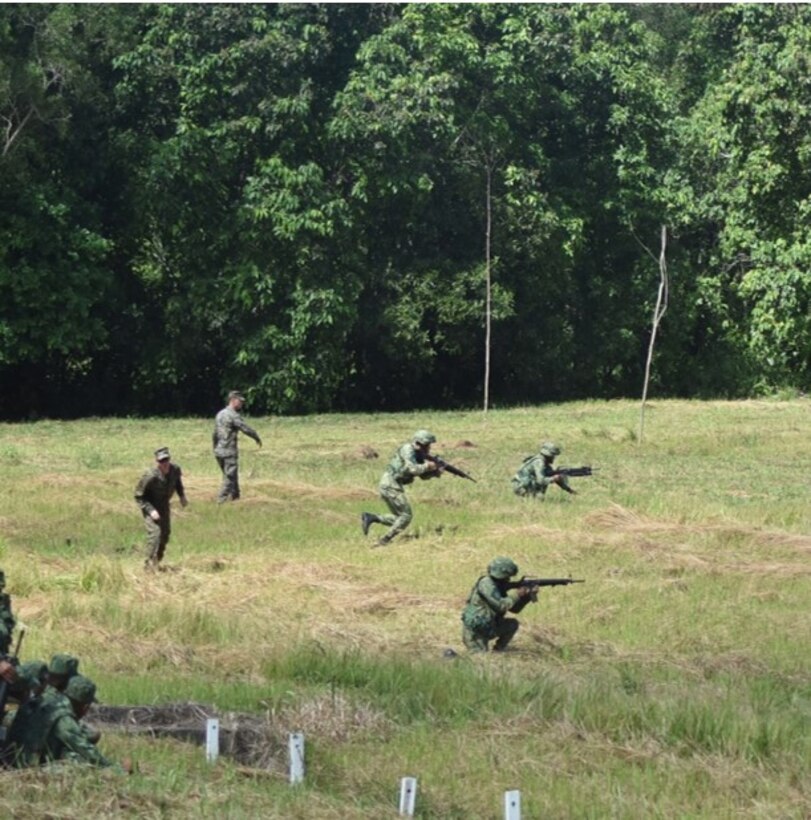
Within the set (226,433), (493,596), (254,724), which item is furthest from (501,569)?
(226,433)

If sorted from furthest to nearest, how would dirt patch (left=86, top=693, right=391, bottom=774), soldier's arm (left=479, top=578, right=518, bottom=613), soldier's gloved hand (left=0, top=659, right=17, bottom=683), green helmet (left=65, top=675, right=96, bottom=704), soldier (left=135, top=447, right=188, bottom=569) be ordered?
1. soldier (left=135, top=447, right=188, bottom=569)
2. soldier's arm (left=479, top=578, right=518, bottom=613)
3. dirt patch (left=86, top=693, right=391, bottom=774)
4. green helmet (left=65, top=675, right=96, bottom=704)
5. soldier's gloved hand (left=0, top=659, right=17, bottom=683)

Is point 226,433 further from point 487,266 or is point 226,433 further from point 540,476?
point 487,266

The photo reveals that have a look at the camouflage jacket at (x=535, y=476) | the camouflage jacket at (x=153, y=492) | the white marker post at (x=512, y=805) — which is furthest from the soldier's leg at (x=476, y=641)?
the camouflage jacket at (x=535, y=476)

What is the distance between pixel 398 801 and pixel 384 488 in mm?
11083

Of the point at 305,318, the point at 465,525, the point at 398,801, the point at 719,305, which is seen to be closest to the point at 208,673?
the point at 398,801

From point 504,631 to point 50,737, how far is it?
5693 mm

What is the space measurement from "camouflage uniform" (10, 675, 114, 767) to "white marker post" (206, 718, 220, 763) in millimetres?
641

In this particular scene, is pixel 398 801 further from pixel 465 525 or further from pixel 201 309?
pixel 201 309

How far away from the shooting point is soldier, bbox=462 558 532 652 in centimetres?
1412

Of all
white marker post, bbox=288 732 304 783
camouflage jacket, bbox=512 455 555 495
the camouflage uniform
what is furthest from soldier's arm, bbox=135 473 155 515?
white marker post, bbox=288 732 304 783

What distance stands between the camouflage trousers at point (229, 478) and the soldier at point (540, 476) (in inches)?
151

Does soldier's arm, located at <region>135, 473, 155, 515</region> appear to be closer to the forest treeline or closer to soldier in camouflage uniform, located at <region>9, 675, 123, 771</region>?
soldier in camouflage uniform, located at <region>9, 675, 123, 771</region>

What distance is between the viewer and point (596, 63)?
4872 cm

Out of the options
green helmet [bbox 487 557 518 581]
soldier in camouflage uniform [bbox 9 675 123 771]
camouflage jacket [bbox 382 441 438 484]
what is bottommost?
soldier in camouflage uniform [bbox 9 675 123 771]
